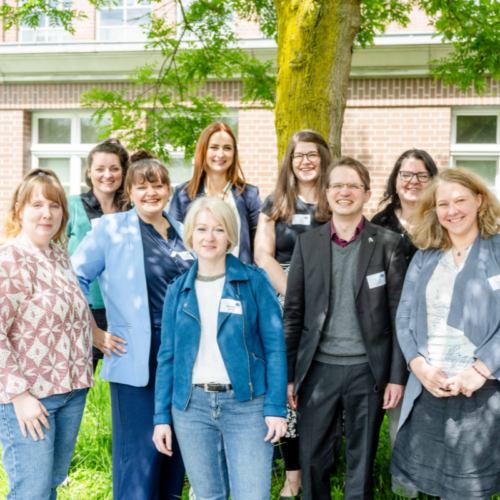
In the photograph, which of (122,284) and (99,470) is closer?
(122,284)

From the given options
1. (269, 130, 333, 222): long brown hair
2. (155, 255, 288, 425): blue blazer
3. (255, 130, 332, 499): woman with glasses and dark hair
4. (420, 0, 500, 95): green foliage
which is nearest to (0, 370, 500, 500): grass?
(255, 130, 332, 499): woman with glasses and dark hair

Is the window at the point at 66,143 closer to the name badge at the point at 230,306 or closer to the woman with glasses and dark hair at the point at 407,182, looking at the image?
the woman with glasses and dark hair at the point at 407,182

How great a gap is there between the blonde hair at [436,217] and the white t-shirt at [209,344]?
43.7 inches

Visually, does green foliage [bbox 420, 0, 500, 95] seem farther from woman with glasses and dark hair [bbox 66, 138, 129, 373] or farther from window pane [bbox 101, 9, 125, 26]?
window pane [bbox 101, 9, 125, 26]

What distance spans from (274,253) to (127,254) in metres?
0.95

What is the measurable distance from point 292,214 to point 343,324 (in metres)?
0.82

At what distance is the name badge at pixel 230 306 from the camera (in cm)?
258

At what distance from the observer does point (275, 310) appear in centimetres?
266

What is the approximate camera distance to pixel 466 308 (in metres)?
2.71

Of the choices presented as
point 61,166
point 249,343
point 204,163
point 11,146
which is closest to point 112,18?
point 61,166

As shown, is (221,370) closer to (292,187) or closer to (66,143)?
(292,187)

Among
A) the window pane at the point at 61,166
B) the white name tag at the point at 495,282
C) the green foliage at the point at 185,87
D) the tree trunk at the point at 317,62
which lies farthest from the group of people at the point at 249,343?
the window pane at the point at 61,166

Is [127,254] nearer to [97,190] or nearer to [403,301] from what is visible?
[97,190]

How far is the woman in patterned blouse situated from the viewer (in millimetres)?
2441
